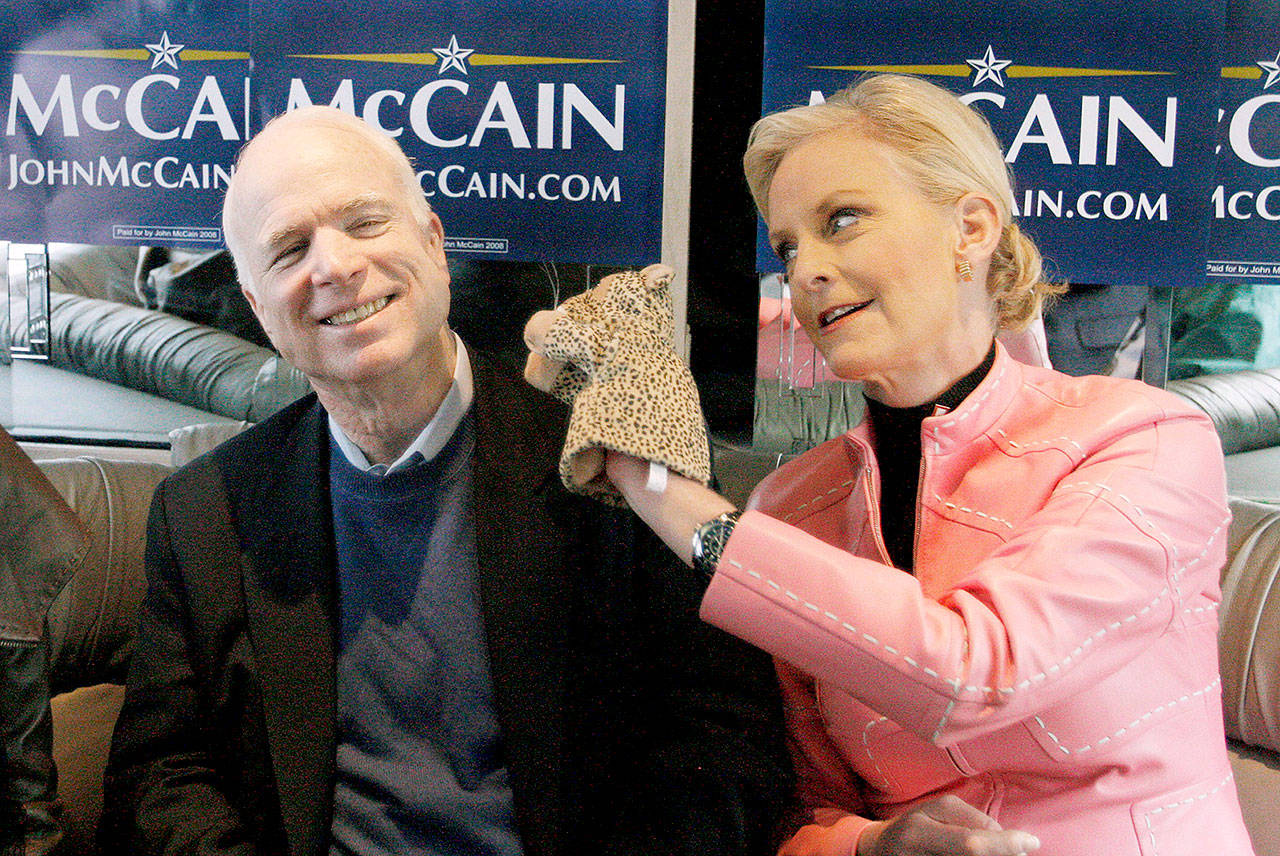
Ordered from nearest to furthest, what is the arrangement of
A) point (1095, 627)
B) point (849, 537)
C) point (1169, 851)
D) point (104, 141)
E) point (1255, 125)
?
point (1095, 627), point (1169, 851), point (849, 537), point (1255, 125), point (104, 141)

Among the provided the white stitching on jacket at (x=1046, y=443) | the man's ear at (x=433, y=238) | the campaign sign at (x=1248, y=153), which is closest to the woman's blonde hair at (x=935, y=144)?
the white stitching on jacket at (x=1046, y=443)

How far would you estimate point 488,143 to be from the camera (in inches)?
99.6

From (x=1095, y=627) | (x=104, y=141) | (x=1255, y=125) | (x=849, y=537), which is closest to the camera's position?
(x=1095, y=627)

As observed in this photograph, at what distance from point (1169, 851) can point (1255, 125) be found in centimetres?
198

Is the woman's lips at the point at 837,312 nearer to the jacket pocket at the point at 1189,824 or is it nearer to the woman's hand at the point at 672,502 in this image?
the woman's hand at the point at 672,502

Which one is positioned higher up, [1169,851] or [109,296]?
[109,296]

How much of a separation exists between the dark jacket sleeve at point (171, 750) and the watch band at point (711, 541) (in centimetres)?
82

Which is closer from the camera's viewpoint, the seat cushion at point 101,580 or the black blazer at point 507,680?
the black blazer at point 507,680

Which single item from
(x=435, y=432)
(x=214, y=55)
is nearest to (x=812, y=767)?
(x=435, y=432)

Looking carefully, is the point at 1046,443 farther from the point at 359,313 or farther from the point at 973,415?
the point at 359,313

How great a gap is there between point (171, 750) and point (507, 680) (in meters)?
0.55

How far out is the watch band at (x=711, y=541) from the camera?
1.09 m

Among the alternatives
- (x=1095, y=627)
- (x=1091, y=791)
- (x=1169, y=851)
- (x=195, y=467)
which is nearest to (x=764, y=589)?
(x=1095, y=627)

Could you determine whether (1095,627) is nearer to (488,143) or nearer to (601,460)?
(601,460)
